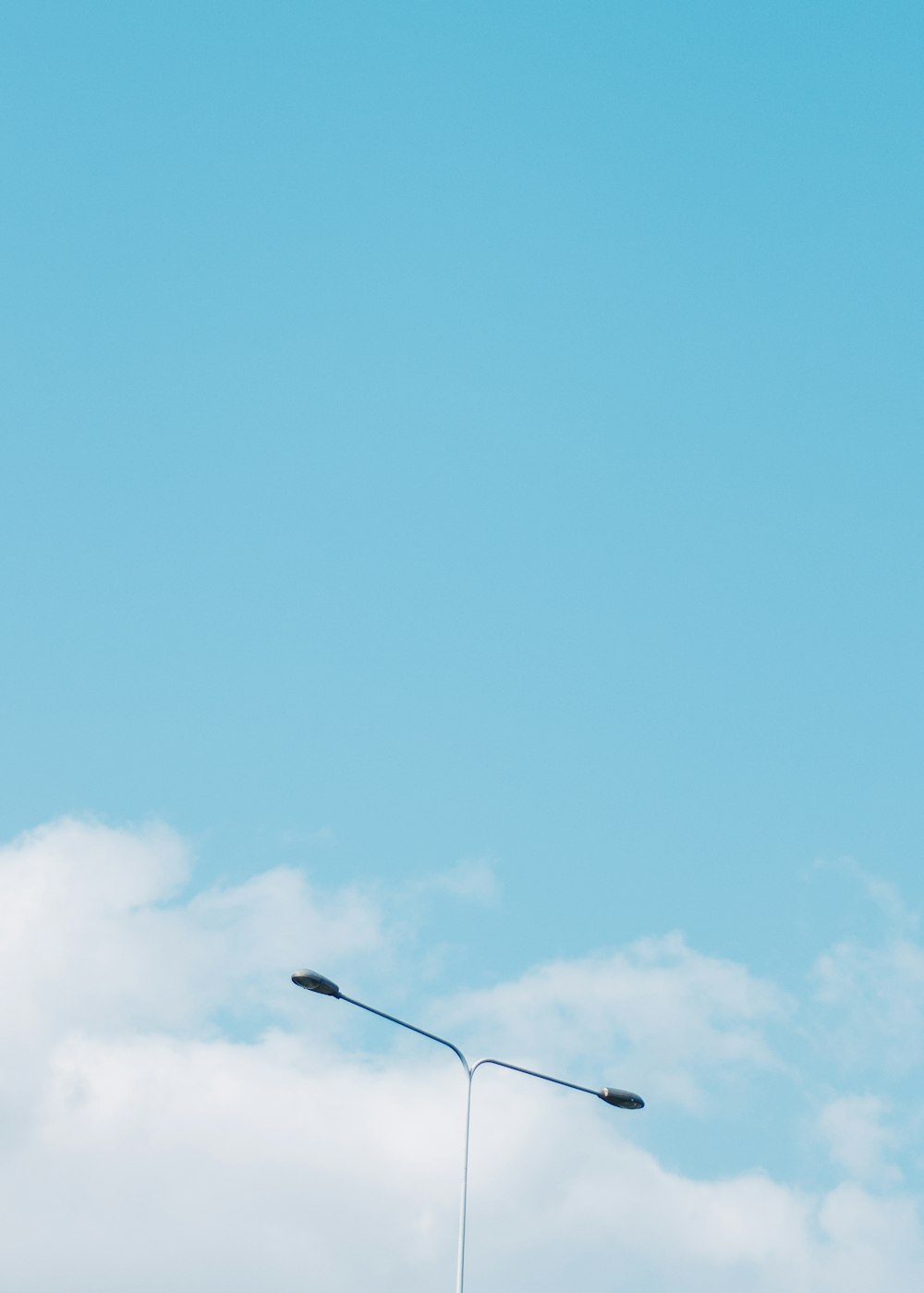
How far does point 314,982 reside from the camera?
27.1m

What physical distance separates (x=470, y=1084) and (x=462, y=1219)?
283cm

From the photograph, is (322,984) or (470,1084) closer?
(322,984)

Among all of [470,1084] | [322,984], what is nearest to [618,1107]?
[470,1084]

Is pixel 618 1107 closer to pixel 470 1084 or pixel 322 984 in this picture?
pixel 470 1084

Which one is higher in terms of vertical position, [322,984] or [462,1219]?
[322,984]

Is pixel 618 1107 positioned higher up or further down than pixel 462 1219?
higher up

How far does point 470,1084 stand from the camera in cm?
3145

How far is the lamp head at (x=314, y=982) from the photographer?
88.2 ft

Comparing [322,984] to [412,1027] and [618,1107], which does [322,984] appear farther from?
[618,1107]

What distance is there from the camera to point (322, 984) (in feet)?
89.6

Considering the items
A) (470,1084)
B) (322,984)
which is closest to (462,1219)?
(470,1084)

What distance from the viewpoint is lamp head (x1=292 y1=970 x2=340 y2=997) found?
88.2 ft

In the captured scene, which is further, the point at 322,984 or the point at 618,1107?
the point at 618,1107

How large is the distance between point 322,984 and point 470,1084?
19.7 feet
